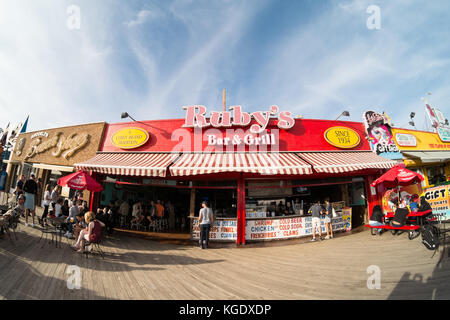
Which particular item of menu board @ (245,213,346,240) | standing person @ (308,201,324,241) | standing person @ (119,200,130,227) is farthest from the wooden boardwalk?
standing person @ (119,200,130,227)

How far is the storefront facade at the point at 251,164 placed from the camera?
7902 millimetres

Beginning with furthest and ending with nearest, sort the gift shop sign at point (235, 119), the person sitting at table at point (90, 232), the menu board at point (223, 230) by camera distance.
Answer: the gift shop sign at point (235, 119)
the menu board at point (223, 230)
the person sitting at table at point (90, 232)

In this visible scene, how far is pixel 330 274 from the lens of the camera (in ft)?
15.1

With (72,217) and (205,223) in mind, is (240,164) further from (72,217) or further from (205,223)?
(72,217)

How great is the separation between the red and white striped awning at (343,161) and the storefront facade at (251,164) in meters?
0.05

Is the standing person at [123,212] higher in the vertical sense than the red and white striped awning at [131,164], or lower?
lower

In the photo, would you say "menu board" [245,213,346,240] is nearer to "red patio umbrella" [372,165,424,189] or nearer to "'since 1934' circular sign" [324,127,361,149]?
"red patio umbrella" [372,165,424,189]

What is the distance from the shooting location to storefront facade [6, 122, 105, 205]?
36.8 feet

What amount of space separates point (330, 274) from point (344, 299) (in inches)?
47.0

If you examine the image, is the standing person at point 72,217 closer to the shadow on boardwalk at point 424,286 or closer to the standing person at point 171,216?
the standing person at point 171,216

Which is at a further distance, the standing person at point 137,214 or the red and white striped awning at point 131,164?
the standing person at point 137,214

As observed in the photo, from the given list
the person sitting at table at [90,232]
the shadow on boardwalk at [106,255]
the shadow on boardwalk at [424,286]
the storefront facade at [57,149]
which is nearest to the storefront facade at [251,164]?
the storefront facade at [57,149]

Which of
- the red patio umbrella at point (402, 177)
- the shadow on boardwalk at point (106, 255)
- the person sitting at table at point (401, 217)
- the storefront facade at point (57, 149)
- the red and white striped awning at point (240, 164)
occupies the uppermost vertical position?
the storefront facade at point (57, 149)

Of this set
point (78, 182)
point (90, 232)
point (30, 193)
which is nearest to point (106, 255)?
point (90, 232)
